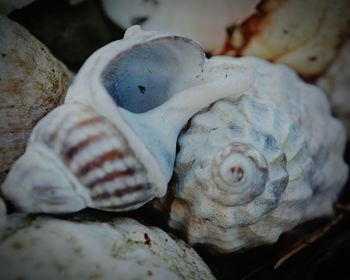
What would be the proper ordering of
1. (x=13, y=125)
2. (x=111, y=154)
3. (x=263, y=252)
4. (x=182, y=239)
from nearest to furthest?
(x=111, y=154), (x=13, y=125), (x=182, y=239), (x=263, y=252)

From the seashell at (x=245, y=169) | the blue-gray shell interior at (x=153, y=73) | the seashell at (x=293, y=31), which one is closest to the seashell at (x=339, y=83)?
the seashell at (x=293, y=31)

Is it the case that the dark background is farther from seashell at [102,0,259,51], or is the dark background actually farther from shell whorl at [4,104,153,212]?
shell whorl at [4,104,153,212]

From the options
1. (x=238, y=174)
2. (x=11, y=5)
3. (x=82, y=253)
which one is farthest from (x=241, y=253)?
(x=11, y=5)

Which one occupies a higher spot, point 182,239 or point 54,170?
point 54,170

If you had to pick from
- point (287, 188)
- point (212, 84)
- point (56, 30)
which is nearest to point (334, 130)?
point (287, 188)

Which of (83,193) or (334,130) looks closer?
(83,193)

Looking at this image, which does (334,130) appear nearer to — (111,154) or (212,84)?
(212,84)

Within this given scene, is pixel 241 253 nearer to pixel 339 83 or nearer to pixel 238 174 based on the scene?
pixel 238 174
